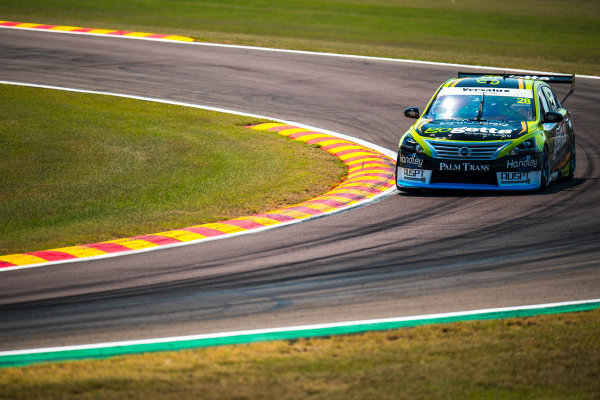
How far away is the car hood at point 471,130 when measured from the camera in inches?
508

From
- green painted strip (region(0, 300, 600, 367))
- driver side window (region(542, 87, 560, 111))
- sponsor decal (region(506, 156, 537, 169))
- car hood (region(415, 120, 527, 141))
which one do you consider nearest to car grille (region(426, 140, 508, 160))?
car hood (region(415, 120, 527, 141))

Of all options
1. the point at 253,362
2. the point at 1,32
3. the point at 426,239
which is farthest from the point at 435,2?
the point at 253,362

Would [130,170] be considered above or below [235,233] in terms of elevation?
below

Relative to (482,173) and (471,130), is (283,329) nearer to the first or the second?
(482,173)

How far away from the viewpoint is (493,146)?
1272cm

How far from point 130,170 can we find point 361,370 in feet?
29.2

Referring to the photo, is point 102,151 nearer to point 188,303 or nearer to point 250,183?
point 250,183

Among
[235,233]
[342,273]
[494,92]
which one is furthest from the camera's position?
[494,92]

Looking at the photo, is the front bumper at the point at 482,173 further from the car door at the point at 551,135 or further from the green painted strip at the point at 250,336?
the green painted strip at the point at 250,336

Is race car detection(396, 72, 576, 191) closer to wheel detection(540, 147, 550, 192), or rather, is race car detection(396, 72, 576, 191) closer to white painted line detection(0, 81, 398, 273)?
wheel detection(540, 147, 550, 192)

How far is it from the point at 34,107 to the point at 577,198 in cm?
1231

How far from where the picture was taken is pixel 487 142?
1277 cm

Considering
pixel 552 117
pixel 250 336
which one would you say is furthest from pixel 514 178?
pixel 250 336

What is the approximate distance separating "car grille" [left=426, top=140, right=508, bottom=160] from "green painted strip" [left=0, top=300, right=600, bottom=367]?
502 centimetres
